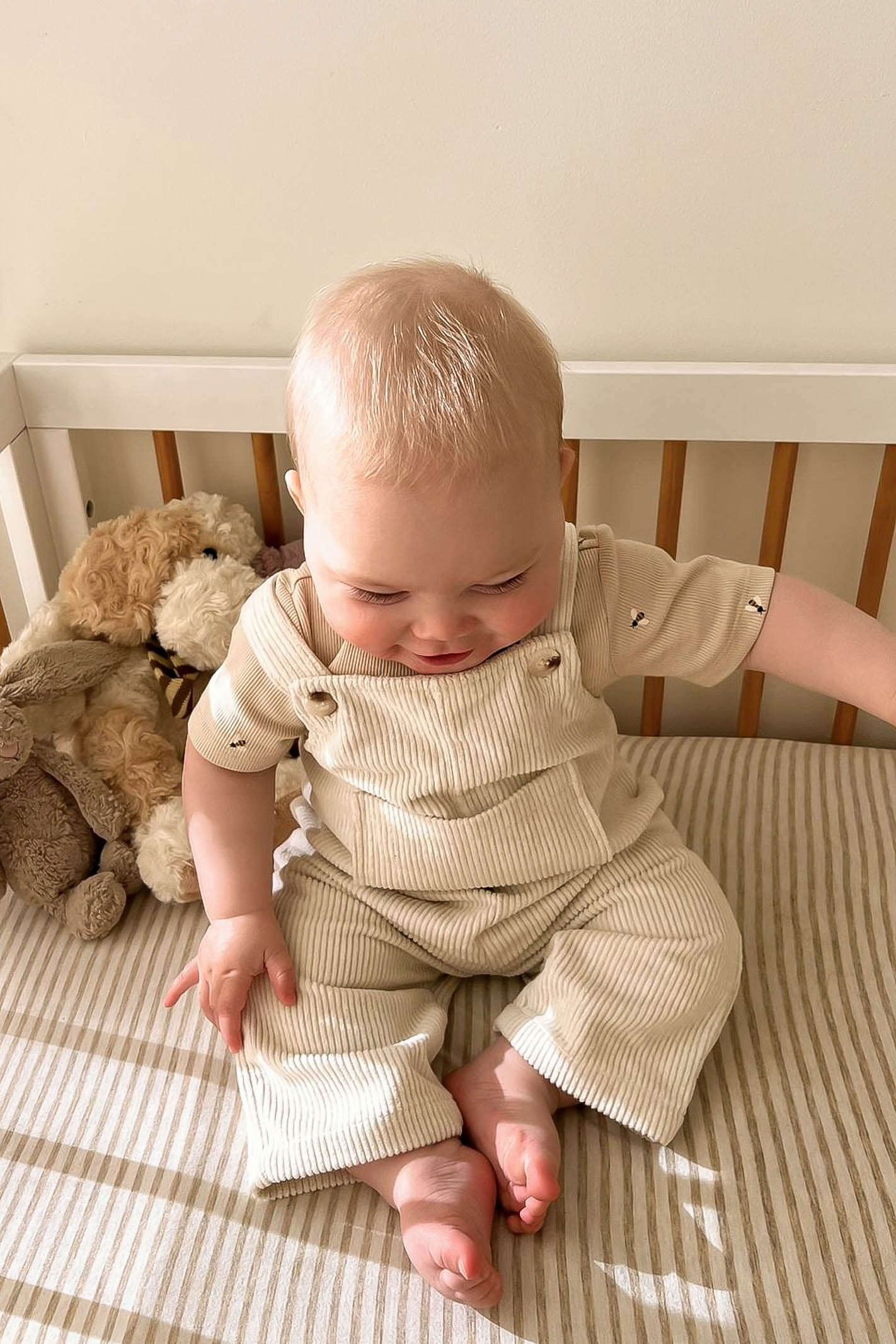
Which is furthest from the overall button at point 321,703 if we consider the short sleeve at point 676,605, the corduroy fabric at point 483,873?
the short sleeve at point 676,605

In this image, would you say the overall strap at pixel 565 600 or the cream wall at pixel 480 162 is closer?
the overall strap at pixel 565 600

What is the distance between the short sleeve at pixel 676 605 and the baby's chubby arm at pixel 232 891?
12.4 inches

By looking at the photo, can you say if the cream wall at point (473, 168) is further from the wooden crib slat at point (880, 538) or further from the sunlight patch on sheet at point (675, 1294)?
the sunlight patch on sheet at point (675, 1294)

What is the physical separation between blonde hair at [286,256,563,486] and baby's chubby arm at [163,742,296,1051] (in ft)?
1.10

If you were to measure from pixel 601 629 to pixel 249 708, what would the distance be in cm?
28

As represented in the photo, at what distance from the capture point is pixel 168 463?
47.2 inches

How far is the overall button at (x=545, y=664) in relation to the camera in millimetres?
840

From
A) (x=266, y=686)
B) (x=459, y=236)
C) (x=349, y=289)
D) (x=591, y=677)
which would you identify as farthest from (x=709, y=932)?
(x=459, y=236)

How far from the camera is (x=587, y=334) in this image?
1.11 m

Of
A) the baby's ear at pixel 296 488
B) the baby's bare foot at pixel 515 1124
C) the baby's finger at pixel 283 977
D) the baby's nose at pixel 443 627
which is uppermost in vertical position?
the baby's ear at pixel 296 488

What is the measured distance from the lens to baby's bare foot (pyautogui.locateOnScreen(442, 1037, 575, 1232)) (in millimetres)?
758

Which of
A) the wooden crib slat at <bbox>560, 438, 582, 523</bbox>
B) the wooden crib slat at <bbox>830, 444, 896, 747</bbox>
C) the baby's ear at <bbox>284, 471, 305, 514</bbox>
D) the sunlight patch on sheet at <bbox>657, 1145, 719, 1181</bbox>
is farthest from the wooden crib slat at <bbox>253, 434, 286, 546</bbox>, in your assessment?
the sunlight patch on sheet at <bbox>657, 1145, 719, 1181</bbox>

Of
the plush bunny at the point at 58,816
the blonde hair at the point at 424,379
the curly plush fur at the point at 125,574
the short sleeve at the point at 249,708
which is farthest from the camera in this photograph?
the curly plush fur at the point at 125,574

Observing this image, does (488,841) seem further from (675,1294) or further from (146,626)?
(146,626)
